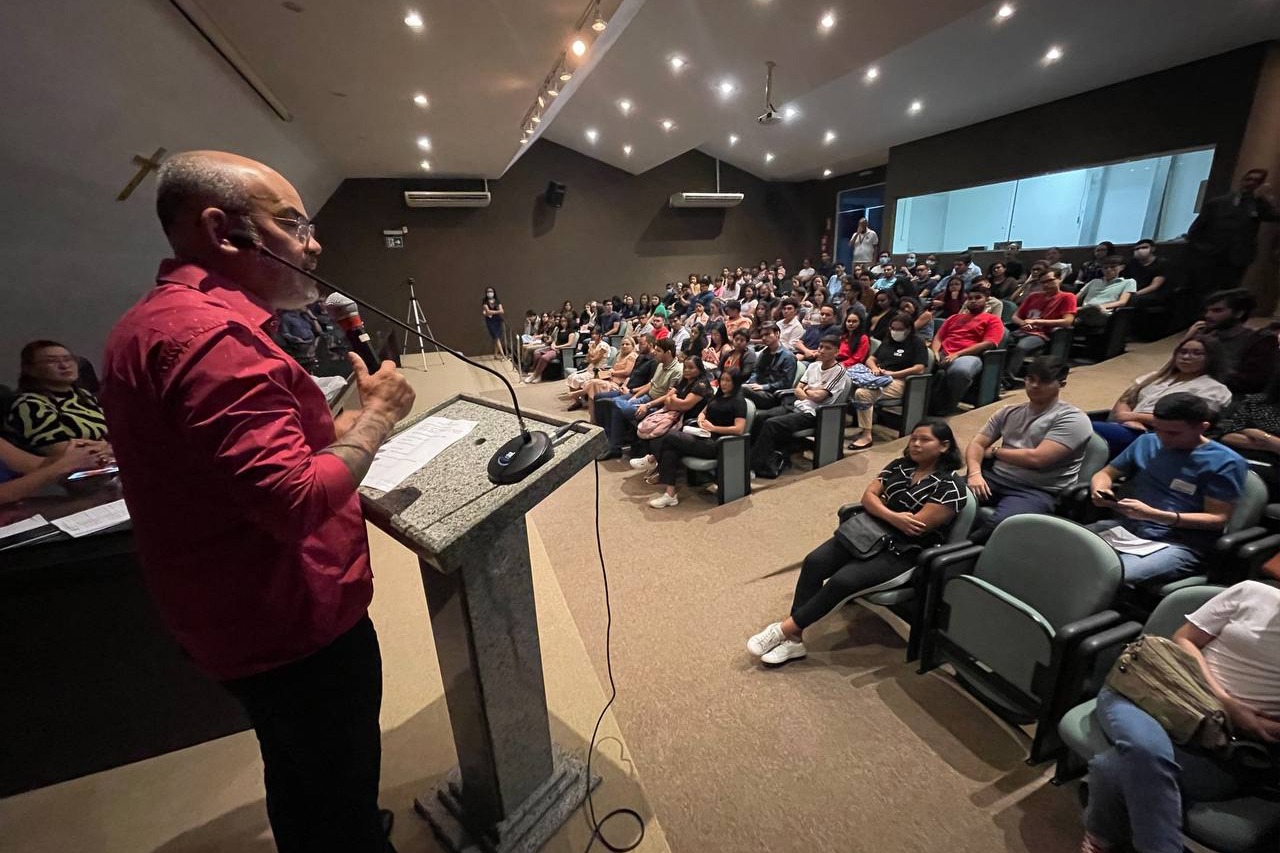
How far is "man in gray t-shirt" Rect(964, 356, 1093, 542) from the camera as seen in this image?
7.63ft

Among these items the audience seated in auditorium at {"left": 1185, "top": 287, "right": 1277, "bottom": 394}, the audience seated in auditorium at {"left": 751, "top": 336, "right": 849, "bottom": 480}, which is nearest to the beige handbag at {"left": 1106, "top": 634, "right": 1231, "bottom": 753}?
the audience seated in auditorium at {"left": 1185, "top": 287, "right": 1277, "bottom": 394}

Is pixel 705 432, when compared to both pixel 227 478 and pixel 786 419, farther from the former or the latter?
pixel 227 478

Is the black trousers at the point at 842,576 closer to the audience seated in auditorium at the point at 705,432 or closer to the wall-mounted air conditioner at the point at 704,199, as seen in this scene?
the audience seated in auditorium at the point at 705,432

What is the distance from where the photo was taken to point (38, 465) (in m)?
1.81

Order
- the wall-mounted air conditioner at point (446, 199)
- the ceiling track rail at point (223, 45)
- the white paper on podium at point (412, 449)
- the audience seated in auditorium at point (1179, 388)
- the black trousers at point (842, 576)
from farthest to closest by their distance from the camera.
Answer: the wall-mounted air conditioner at point (446, 199) < the ceiling track rail at point (223, 45) < the audience seated in auditorium at point (1179, 388) < the black trousers at point (842, 576) < the white paper on podium at point (412, 449)

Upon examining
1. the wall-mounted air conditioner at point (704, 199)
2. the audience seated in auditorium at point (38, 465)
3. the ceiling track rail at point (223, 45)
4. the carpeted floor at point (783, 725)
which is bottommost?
the carpeted floor at point (783, 725)

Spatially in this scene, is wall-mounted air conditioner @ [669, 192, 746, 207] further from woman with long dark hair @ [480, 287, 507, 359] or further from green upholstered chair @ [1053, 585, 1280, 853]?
green upholstered chair @ [1053, 585, 1280, 853]

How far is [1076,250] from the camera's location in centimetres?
744

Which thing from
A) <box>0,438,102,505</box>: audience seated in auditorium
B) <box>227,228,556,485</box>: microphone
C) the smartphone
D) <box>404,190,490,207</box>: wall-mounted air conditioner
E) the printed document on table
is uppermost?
<box>404,190,490,207</box>: wall-mounted air conditioner

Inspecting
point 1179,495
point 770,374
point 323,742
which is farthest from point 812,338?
point 323,742

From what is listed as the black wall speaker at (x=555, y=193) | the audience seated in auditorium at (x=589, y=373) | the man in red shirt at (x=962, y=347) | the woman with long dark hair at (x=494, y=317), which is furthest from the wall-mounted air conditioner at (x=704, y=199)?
the man in red shirt at (x=962, y=347)

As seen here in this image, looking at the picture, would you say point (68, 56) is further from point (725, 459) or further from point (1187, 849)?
point (1187, 849)

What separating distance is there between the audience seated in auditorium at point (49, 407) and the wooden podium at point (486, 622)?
174cm

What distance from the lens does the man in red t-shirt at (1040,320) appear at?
4.62 metres
